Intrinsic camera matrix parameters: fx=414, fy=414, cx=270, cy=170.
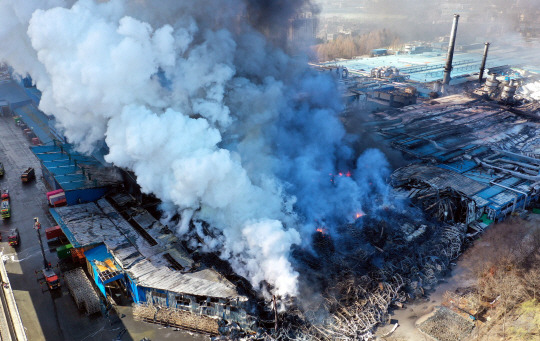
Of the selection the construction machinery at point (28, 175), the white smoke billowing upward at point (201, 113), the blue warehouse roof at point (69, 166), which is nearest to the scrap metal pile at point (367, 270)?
the white smoke billowing upward at point (201, 113)

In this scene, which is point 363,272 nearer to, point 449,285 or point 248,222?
point 449,285

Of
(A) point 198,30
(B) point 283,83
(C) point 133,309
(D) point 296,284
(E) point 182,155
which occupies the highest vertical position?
(A) point 198,30

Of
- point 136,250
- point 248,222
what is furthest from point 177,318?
point 248,222

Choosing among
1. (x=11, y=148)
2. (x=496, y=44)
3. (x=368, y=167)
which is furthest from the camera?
(x=496, y=44)

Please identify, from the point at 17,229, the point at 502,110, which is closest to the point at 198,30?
the point at 17,229

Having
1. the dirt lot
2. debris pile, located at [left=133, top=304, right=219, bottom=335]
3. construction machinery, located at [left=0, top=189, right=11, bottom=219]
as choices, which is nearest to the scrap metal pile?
the dirt lot

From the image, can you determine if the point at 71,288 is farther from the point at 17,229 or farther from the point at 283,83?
the point at 283,83
